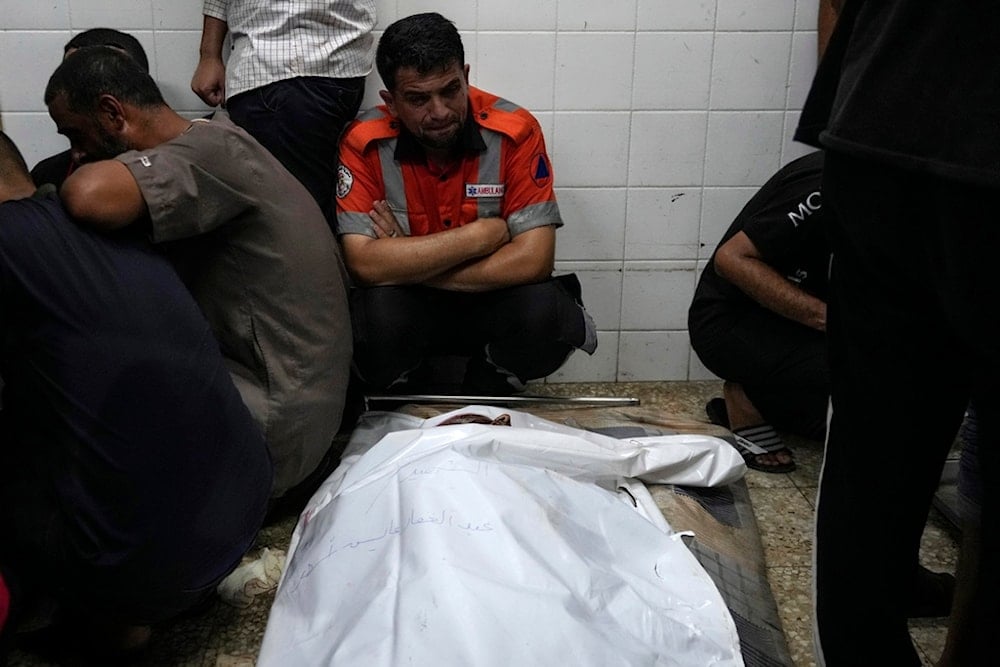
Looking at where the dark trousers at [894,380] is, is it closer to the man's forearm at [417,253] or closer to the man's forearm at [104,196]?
the man's forearm at [104,196]

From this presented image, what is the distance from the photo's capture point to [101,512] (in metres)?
1.17

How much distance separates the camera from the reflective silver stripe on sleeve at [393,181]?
2006mm

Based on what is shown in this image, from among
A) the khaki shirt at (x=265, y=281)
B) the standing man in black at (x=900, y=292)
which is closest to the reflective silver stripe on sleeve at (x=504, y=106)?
the khaki shirt at (x=265, y=281)

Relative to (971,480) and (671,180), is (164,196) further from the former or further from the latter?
(671,180)

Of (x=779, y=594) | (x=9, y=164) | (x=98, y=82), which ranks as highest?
(x=98, y=82)

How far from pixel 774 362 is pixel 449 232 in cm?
74

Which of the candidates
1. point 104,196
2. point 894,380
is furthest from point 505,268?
point 894,380

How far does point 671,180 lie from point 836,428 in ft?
4.74

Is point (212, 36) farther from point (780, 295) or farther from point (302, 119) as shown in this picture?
point (780, 295)

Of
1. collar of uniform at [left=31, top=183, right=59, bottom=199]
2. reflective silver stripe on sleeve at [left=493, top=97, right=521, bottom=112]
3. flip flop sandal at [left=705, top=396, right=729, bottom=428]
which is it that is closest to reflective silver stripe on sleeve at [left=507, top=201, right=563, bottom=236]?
reflective silver stripe on sleeve at [left=493, top=97, right=521, bottom=112]

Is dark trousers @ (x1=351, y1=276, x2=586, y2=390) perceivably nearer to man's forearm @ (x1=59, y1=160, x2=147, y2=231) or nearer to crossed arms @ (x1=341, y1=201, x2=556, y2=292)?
crossed arms @ (x1=341, y1=201, x2=556, y2=292)

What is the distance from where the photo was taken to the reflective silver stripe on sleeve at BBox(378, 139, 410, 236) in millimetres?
2006

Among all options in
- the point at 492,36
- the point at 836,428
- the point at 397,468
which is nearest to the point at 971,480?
the point at 836,428

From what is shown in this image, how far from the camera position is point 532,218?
1.99 m
